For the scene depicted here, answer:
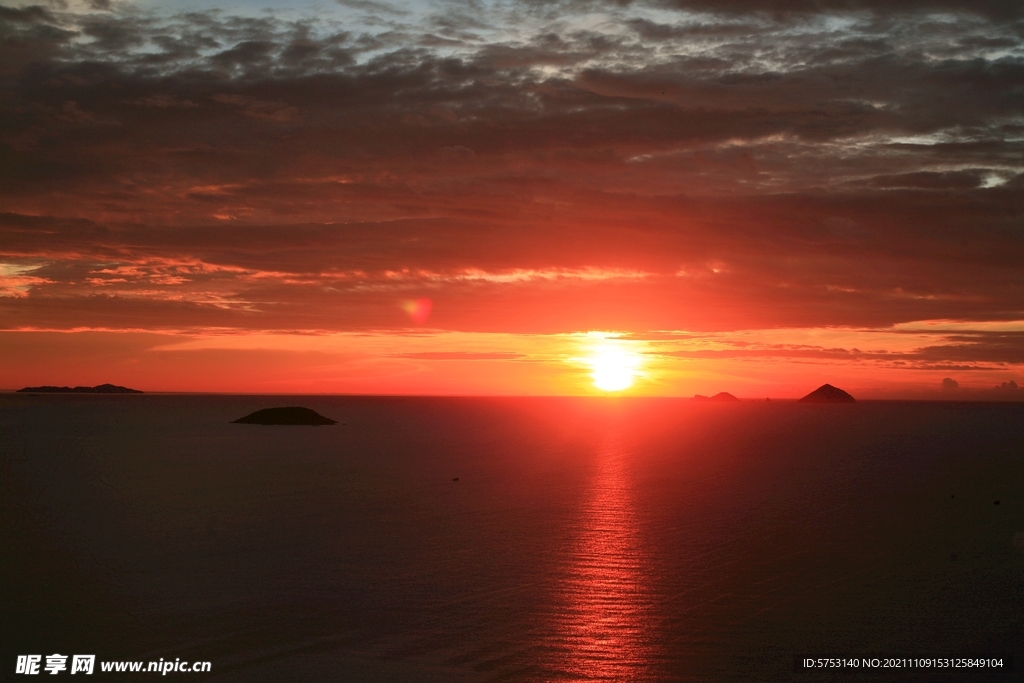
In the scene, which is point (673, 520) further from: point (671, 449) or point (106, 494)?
point (671, 449)

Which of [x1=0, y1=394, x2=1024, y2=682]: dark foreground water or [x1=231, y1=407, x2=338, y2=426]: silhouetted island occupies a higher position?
[x1=231, y1=407, x2=338, y2=426]: silhouetted island

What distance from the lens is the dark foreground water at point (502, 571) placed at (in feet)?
59.3

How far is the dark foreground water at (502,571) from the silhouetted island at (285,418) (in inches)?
2756

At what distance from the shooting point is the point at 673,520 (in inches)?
1401

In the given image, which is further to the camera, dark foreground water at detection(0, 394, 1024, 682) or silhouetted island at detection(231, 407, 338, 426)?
silhouetted island at detection(231, 407, 338, 426)

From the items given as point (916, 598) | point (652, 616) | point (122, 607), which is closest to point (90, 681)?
point (122, 607)

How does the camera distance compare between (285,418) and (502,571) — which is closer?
(502,571)

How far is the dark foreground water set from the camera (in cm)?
1808

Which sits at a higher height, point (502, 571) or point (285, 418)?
point (285, 418)

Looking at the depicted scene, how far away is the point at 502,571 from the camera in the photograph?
2522cm

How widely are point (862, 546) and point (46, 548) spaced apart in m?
31.8

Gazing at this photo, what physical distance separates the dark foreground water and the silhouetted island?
70.0m

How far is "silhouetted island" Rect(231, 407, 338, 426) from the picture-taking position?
124387 millimetres

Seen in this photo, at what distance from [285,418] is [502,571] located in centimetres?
10748
